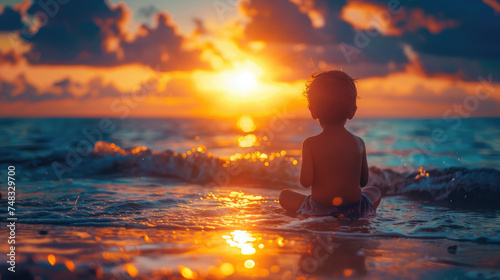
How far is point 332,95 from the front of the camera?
401 cm

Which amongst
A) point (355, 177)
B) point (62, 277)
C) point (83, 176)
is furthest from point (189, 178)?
point (62, 277)

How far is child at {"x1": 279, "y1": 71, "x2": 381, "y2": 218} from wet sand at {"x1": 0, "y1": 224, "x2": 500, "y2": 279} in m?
0.61

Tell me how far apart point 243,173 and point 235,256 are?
5582mm

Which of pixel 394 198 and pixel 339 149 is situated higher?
pixel 339 149

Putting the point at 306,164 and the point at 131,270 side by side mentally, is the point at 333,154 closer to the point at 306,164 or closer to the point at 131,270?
the point at 306,164

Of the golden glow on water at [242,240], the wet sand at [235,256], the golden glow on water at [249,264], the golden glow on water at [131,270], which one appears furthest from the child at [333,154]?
the golden glow on water at [131,270]

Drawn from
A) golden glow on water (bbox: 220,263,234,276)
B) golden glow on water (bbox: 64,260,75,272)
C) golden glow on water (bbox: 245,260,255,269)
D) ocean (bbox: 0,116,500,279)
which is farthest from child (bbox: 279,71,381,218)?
golden glow on water (bbox: 64,260,75,272)

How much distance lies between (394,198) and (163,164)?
5.03 meters

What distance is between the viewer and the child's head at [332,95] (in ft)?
13.1

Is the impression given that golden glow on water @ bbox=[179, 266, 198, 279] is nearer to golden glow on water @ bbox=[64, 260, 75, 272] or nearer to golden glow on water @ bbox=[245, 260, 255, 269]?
golden glow on water @ bbox=[245, 260, 255, 269]

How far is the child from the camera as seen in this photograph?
4.03m

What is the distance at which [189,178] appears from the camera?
27.7 feet

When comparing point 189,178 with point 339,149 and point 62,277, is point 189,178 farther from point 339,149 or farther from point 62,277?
point 62,277

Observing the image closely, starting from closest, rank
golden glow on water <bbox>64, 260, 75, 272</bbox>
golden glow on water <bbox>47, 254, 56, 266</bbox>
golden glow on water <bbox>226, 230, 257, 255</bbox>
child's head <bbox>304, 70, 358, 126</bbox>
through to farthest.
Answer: golden glow on water <bbox>64, 260, 75, 272</bbox>, golden glow on water <bbox>47, 254, 56, 266</bbox>, golden glow on water <bbox>226, 230, 257, 255</bbox>, child's head <bbox>304, 70, 358, 126</bbox>
